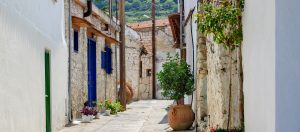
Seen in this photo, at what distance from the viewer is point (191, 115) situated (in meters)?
10.7

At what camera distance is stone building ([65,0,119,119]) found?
13.2 meters

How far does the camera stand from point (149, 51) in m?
32.6

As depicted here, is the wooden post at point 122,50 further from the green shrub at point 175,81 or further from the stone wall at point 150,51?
the stone wall at point 150,51

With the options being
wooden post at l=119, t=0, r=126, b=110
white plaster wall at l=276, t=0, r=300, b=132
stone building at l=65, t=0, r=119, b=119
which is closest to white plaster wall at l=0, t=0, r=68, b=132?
stone building at l=65, t=0, r=119, b=119

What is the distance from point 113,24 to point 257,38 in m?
14.9

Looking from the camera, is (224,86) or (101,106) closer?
(224,86)

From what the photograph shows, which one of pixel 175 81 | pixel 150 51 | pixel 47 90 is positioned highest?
pixel 150 51

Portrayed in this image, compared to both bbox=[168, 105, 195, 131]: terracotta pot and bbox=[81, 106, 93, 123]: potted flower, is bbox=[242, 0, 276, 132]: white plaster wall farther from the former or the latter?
bbox=[81, 106, 93, 123]: potted flower

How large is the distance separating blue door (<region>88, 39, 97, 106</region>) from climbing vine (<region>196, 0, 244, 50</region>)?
976cm

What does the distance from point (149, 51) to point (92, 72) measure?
55.5ft

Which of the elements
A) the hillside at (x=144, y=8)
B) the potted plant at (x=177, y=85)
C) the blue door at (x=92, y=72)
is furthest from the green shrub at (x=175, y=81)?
the hillside at (x=144, y=8)

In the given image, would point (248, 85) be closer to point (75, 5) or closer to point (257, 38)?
point (257, 38)

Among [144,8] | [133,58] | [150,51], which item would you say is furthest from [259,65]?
[144,8]

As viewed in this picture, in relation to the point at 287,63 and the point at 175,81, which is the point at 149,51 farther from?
the point at 287,63
